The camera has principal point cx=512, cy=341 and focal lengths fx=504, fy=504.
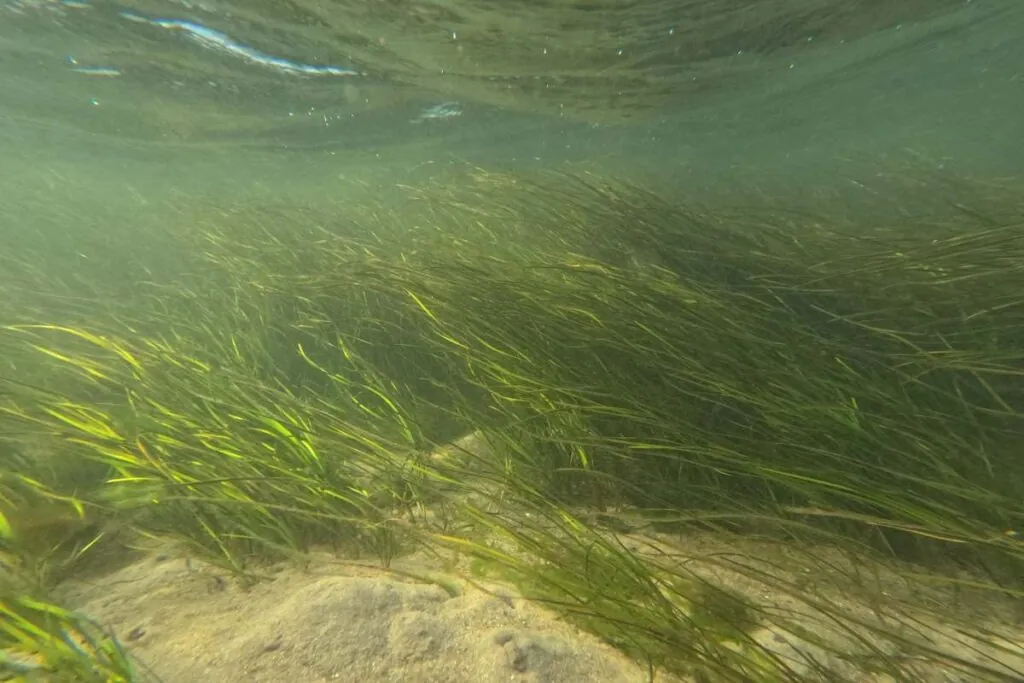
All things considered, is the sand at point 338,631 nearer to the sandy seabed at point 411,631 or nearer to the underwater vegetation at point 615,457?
the sandy seabed at point 411,631

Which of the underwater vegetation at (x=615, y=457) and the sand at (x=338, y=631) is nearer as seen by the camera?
the sand at (x=338, y=631)

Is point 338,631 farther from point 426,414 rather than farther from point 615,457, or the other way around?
point 426,414

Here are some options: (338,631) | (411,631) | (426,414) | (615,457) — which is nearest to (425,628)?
(411,631)

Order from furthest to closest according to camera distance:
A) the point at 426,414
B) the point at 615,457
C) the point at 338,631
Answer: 1. the point at 426,414
2. the point at 615,457
3. the point at 338,631

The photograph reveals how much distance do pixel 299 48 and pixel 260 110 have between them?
621cm

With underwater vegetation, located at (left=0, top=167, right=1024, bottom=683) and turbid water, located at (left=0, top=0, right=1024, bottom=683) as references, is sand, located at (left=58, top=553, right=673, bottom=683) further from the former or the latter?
underwater vegetation, located at (left=0, top=167, right=1024, bottom=683)

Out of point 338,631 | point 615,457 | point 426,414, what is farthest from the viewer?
point 426,414

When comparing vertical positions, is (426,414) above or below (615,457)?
below

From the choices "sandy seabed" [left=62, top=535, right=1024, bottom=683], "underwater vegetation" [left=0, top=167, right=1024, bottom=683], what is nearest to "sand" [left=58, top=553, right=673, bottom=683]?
"sandy seabed" [left=62, top=535, right=1024, bottom=683]

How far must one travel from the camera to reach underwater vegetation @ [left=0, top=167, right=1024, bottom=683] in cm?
186

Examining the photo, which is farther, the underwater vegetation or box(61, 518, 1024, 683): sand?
the underwater vegetation

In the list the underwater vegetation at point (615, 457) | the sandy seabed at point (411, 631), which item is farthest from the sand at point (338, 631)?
the underwater vegetation at point (615, 457)

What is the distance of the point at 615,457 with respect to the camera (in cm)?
283

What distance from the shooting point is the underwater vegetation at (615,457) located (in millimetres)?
1864
